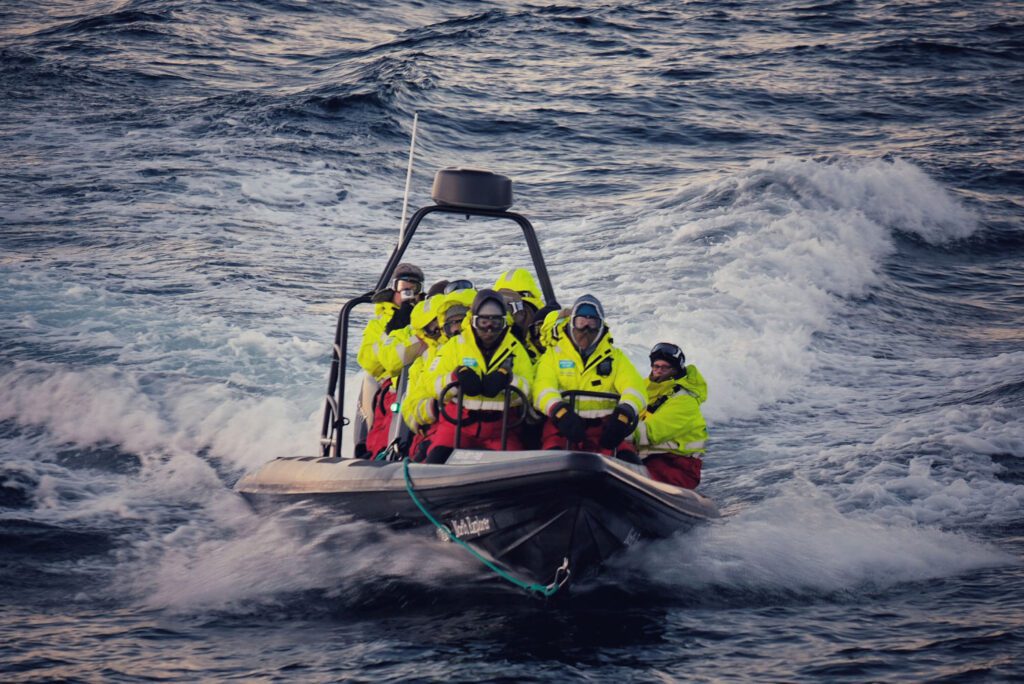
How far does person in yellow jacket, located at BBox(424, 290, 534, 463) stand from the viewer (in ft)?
18.6

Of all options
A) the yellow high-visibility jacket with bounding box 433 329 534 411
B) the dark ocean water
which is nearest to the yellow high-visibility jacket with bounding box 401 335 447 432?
the yellow high-visibility jacket with bounding box 433 329 534 411

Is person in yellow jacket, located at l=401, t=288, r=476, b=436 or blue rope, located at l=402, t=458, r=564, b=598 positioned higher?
person in yellow jacket, located at l=401, t=288, r=476, b=436

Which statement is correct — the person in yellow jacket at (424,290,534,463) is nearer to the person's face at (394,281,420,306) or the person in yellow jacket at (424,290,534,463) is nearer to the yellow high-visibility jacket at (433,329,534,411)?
the yellow high-visibility jacket at (433,329,534,411)

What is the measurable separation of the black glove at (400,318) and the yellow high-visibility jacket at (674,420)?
64.3 inches

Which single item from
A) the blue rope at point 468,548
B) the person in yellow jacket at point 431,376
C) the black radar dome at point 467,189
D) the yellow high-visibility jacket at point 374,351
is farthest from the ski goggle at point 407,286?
the blue rope at point 468,548

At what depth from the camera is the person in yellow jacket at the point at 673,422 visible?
6172 millimetres

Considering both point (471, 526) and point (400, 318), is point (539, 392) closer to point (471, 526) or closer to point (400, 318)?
point (471, 526)

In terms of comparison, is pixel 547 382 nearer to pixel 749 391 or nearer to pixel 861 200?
pixel 749 391

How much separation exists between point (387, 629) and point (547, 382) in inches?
54.0

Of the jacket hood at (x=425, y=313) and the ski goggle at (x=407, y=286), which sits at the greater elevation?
the ski goggle at (x=407, y=286)

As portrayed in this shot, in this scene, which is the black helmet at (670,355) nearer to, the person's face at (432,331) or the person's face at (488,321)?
the person's face at (488,321)

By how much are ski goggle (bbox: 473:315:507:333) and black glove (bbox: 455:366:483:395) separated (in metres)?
0.26

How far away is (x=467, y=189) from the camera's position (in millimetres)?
6945

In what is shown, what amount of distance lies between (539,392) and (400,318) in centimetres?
178
